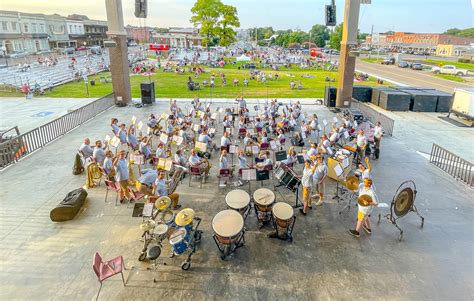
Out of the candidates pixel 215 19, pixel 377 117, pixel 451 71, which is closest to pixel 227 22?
pixel 215 19

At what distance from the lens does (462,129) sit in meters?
21.6

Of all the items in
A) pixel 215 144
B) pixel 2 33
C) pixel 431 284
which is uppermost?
pixel 2 33

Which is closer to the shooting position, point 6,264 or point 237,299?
point 237,299

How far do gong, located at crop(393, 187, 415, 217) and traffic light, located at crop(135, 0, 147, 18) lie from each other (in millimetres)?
22018

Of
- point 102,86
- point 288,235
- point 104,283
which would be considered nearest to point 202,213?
point 288,235

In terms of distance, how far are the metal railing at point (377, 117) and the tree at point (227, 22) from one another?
2587 inches

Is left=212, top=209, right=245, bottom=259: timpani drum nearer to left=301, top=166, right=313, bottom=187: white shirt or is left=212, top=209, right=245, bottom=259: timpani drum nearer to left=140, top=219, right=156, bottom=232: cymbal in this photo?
left=140, top=219, right=156, bottom=232: cymbal

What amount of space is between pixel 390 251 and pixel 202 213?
229 inches

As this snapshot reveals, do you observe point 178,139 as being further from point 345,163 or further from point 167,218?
point 345,163

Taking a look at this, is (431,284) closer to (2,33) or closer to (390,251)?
(390,251)

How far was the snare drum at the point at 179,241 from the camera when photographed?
24.4 feet

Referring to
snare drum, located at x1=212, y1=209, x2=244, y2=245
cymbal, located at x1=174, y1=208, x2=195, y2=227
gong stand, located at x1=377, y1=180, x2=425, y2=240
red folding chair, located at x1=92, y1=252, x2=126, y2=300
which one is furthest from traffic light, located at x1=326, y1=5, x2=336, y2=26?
red folding chair, located at x1=92, y1=252, x2=126, y2=300

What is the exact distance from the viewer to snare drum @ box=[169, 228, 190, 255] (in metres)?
7.43

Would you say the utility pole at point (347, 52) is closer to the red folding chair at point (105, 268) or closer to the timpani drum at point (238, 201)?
the timpani drum at point (238, 201)
